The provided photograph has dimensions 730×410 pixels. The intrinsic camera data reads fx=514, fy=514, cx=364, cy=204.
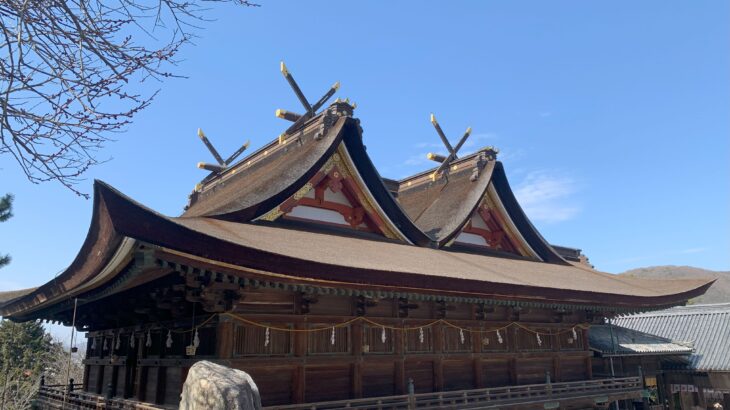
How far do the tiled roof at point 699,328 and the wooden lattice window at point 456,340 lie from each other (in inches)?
586

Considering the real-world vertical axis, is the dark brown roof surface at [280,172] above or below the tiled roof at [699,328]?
above

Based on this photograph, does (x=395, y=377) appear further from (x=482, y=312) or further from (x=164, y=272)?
(x=164, y=272)

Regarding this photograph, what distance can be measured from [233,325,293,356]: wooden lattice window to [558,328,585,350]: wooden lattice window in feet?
34.0

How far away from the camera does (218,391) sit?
15.3 ft

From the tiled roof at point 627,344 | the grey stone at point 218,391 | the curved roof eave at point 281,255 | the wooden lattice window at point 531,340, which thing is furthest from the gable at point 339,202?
the tiled roof at point 627,344

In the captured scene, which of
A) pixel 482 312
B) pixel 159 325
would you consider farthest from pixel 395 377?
pixel 159 325

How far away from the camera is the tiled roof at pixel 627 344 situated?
65.0ft

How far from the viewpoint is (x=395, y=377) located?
12.2 m

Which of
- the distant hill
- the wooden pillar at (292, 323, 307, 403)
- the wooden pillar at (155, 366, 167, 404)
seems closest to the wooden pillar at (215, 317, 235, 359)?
the wooden pillar at (292, 323, 307, 403)

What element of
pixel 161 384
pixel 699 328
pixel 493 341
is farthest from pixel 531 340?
pixel 699 328

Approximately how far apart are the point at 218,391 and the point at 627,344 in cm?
2058

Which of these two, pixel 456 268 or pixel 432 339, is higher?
pixel 456 268

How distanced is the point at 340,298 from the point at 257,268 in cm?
367

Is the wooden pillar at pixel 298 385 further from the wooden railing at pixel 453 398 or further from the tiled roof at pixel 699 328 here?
the tiled roof at pixel 699 328
